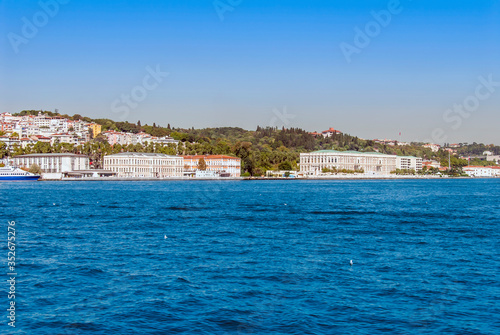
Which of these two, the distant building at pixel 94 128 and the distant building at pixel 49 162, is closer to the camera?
the distant building at pixel 49 162

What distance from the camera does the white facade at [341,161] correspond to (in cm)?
14700

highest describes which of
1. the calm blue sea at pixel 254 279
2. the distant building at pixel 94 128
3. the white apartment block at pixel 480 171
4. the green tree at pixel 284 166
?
the distant building at pixel 94 128

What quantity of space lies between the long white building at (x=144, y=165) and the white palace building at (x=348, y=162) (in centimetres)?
3731

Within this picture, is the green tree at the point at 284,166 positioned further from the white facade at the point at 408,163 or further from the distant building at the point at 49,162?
the white facade at the point at 408,163

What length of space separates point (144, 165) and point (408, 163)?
98.3 meters

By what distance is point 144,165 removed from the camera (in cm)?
11756

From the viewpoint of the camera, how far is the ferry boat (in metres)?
96.4

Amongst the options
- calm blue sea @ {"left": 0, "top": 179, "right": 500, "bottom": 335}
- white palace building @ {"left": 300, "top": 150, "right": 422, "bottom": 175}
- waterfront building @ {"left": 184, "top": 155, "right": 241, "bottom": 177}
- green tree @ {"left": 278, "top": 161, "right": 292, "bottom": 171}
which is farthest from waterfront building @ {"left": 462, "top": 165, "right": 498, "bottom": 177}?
calm blue sea @ {"left": 0, "top": 179, "right": 500, "bottom": 335}

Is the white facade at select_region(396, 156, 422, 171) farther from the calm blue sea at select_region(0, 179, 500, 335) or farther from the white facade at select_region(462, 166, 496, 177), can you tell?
the calm blue sea at select_region(0, 179, 500, 335)

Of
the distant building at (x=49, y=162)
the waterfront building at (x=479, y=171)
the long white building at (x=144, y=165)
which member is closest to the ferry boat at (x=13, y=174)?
the distant building at (x=49, y=162)

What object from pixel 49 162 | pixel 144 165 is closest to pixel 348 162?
pixel 144 165

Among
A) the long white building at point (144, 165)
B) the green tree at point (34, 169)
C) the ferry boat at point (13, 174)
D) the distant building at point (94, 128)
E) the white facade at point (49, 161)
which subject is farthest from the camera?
the distant building at point (94, 128)

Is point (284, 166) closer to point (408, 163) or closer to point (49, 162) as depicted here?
point (49, 162)

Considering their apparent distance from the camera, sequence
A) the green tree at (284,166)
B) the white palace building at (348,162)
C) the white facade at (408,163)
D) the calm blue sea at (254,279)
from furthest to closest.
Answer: the white facade at (408,163), the white palace building at (348,162), the green tree at (284,166), the calm blue sea at (254,279)
